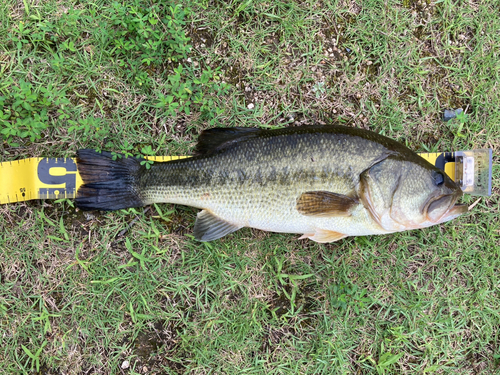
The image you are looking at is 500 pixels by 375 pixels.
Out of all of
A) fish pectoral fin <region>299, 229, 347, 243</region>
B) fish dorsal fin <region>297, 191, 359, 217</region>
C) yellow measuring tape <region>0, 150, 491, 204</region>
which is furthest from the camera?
yellow measuring tape <region>0, 150, 491, 204</region>

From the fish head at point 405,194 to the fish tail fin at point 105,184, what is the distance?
2102mm

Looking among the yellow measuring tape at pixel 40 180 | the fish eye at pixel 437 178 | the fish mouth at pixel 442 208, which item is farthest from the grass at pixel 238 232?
the fish eye at pixel 437 178

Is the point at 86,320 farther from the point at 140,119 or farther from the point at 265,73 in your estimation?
the point at 265,73

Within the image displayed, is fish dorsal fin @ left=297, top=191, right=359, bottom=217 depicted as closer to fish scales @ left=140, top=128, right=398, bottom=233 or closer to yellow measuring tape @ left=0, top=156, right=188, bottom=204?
fish scales @ left=140, top=128, right=398, bottom=233

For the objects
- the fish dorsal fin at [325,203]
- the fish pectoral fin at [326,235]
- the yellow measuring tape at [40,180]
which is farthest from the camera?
the yellow measuring tape at [40,180]

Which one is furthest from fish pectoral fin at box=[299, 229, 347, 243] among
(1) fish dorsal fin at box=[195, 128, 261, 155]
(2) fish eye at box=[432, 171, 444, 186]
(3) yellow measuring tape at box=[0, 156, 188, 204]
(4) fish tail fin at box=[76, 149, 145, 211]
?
(3) yellow measuring tape at box=[0, 156, 188, 204]

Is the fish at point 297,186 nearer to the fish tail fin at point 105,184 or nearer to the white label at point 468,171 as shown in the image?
the fish tail fin at point 105,184

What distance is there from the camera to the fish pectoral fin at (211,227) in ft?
9.93

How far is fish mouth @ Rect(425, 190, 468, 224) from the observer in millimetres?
2785

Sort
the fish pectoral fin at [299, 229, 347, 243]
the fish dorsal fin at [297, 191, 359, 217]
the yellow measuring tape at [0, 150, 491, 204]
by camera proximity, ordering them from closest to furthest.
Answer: the fish dorsal fin at [297, 191, 359, 217], the fish pectoral fin at [299, 229, 347, 243], the yellow measuring tape at [0, 150, 491, 204]

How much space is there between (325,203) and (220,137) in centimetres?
114

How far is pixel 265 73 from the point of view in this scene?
337cm

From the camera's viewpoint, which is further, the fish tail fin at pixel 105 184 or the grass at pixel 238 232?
the grass at pixel 238 232

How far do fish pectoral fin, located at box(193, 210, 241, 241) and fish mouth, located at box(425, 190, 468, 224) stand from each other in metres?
1.69
